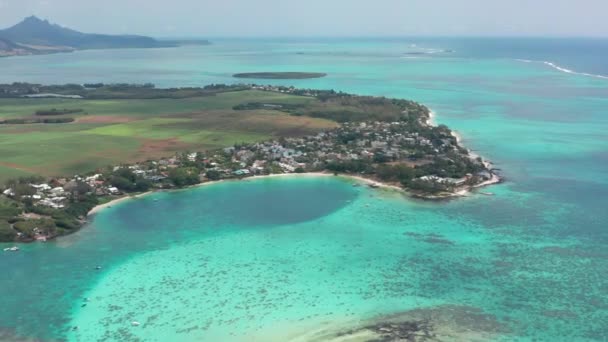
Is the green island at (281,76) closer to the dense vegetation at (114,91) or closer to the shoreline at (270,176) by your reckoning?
the dense vegetation at (114,91)

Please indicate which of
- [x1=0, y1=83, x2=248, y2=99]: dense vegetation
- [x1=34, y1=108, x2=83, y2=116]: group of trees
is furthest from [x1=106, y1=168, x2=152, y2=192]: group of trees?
[x1=0, y1=83, x2=248, y2=99]: dense vegetation

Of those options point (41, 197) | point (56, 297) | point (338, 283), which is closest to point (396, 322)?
point (338, 283)

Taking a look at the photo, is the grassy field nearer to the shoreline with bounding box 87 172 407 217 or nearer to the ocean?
the shoreline with bounding box 87 172 407 217

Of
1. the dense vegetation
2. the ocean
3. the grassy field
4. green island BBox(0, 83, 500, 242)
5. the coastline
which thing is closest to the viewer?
the ocean

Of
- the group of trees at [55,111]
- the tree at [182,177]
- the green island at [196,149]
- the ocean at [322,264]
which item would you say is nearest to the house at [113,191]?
the green island at [196,149]

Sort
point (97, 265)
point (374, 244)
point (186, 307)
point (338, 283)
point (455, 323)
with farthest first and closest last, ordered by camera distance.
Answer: point (374, 244) → point (97, 265) → point (338, 283) → point (186, 307) → point (455, 323)

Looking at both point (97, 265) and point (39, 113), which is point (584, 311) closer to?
point (97, 265)

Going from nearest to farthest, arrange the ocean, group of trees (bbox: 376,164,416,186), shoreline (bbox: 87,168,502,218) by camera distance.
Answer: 1. the ocean
2. shoreline (bbox: 87,168,502,218)
3. group of trees (bbox: 376,164,416,186)
